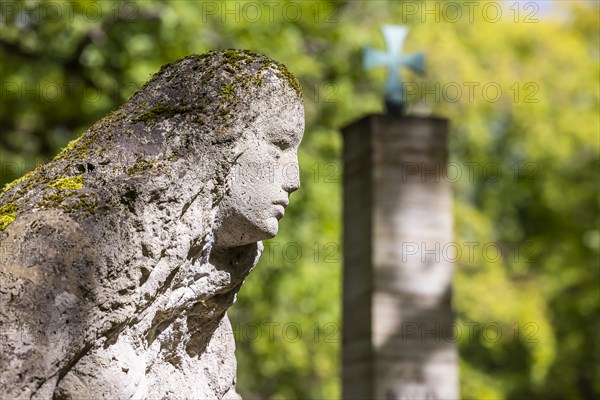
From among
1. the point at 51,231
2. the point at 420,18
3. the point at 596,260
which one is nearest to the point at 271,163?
the point at 51,231

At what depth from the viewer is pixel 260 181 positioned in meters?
3.50

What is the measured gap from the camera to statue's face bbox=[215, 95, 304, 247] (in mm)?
3467

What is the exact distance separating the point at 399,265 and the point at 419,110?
30.3ft

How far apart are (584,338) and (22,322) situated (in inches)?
771

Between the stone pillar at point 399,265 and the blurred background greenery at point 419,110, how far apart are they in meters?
3.11

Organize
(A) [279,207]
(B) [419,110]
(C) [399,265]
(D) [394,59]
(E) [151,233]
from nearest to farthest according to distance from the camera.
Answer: (E) [151,233]
(A) [279,207]
(C) [399,265]
(D) [394,59]
(B) [419,110]

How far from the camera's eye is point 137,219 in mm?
3172

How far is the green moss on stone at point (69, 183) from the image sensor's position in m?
3.22

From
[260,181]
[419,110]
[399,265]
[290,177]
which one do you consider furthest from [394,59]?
[419,110]

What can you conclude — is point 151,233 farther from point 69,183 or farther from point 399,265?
point 399,265

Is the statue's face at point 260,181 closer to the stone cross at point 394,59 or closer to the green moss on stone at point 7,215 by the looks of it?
the green moss on stone at point 7,215

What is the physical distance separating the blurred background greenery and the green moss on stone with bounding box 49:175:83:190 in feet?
24.6

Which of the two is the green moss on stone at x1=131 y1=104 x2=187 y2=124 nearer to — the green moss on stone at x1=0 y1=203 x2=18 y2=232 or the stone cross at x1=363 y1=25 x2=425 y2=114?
the green moss on stone at x1=0 y1=203 x2=18 y2=232

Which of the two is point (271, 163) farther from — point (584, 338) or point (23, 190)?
point (584, 338)
